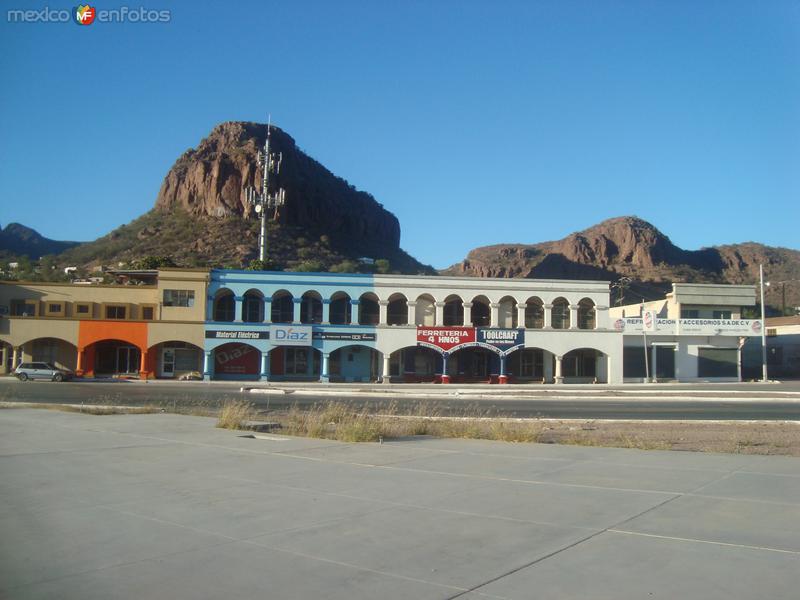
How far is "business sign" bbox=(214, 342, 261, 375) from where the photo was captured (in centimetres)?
5178

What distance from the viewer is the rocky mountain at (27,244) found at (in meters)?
116

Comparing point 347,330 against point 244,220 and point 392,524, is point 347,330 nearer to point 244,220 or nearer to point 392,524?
point 392,524

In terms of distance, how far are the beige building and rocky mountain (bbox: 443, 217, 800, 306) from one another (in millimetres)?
117382

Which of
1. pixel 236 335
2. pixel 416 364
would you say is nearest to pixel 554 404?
pixel 416 364

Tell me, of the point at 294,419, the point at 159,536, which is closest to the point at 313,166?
the point at 294,419

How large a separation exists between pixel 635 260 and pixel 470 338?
127008 millimetres

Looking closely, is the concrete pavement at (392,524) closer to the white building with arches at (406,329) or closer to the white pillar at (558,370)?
the white building with arches at (406,329)

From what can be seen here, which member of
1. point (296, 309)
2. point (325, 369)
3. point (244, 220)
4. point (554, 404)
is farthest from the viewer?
point (244, 220)

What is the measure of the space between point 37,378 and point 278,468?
4088 cm

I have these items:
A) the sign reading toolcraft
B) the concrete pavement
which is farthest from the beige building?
the concrete pavement

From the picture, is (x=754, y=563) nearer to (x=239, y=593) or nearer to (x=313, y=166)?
(x=239, y=593)

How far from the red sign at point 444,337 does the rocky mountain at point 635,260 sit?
107173 millimetres

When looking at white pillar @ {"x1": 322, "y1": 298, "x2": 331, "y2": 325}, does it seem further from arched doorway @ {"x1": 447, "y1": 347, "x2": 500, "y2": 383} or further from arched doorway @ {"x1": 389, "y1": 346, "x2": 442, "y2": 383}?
arched doorway @ {"x1": 447, "y1": 347, "x2": 500, "y2": 383}

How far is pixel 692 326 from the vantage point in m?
55.6
